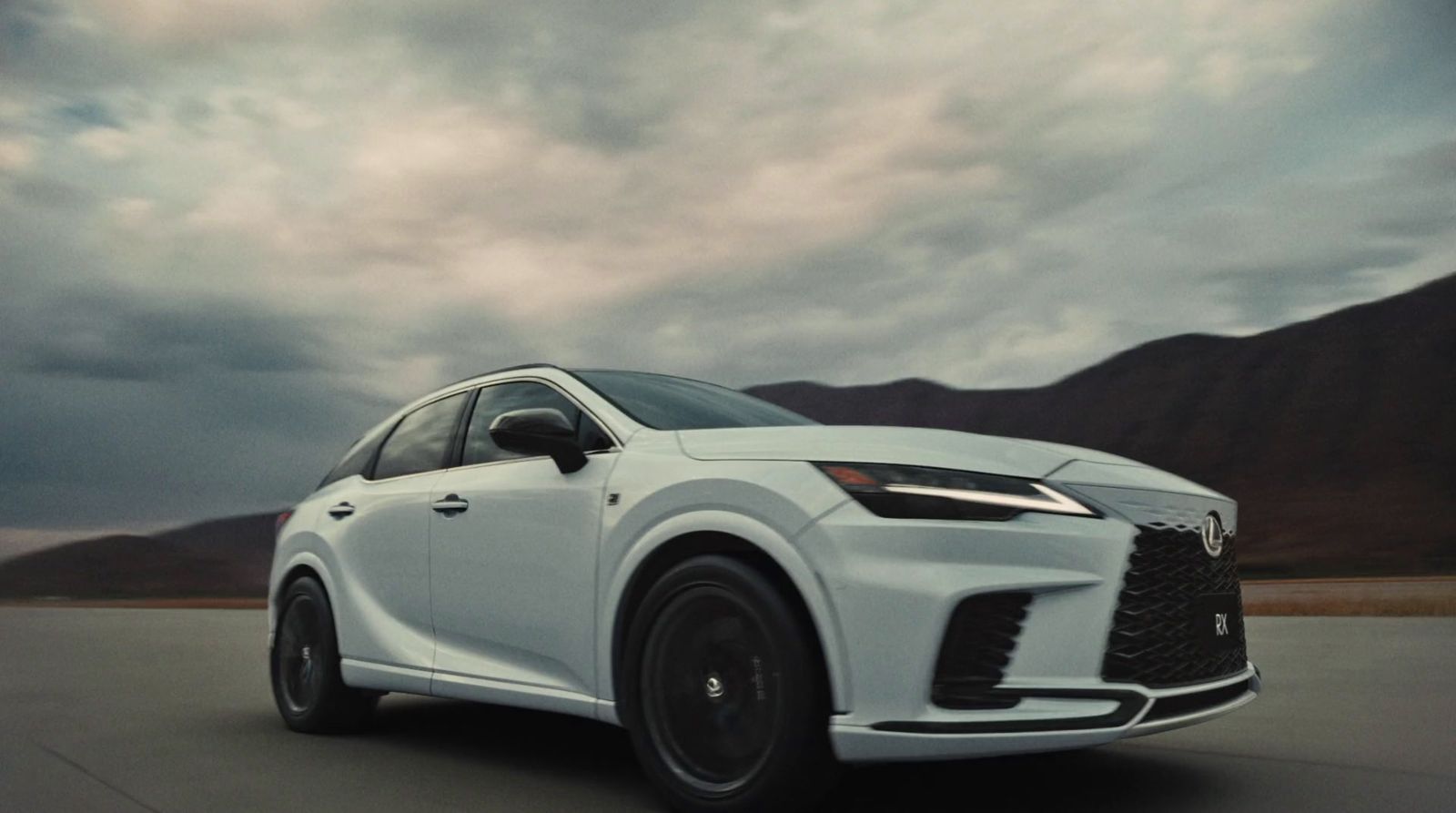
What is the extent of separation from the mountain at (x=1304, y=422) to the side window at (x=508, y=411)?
2534 inches

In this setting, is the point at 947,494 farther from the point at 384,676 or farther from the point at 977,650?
the point at 384,676

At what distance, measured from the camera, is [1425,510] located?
69375mm

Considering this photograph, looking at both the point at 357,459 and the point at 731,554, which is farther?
the point at 357,459

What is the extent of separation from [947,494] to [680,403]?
1812mm

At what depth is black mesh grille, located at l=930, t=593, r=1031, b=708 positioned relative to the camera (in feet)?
12.8

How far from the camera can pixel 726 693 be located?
171 inches

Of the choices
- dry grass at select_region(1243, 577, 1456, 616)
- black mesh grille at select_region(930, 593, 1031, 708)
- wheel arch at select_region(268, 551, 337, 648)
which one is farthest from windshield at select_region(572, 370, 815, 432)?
dry grass at select_region(1243, 577, 1456, 616)

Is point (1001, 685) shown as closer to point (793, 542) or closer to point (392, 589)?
point (793, 542)

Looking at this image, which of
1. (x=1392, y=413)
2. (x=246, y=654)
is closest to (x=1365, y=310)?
(x=1392, y=413)

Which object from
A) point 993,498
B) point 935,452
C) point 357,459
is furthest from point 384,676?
point 993,498

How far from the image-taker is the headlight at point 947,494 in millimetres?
3992

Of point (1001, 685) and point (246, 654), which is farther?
point (246, 654)

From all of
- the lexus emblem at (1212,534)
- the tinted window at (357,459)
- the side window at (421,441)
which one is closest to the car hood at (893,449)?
the lexus emblem at (1212,534)

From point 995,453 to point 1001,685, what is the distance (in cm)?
76
